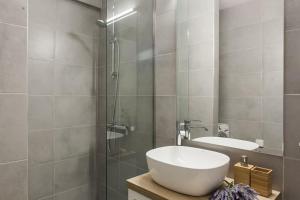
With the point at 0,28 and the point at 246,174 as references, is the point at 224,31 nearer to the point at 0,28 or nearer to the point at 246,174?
the point at 246,174

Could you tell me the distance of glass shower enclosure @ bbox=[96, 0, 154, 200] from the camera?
1481 millimetres

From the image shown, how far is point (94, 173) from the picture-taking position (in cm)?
210

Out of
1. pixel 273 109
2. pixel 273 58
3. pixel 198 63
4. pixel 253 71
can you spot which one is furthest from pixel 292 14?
pixel 198 63

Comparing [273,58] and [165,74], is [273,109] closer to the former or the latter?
[273,58]

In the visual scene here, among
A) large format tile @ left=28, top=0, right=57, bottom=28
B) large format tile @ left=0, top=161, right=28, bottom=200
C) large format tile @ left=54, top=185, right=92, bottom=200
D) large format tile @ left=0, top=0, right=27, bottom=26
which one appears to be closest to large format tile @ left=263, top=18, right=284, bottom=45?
large format tile @ left=0, top=0, right=27, bottom=26

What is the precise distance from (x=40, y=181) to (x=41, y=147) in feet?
0.94

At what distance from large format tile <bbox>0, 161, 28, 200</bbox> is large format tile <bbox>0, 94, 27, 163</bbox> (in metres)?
0.04

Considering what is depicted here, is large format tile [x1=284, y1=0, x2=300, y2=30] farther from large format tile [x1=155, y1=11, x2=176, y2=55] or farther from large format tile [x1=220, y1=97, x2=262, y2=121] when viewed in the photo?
large format tile [x1=155, y1=11, x2=176, y2=55]

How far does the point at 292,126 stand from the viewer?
0.97 metres

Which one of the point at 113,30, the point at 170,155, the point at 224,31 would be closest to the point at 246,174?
the point at 170,155

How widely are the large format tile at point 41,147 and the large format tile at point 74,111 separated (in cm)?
13

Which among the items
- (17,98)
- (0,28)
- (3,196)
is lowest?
(3,196)

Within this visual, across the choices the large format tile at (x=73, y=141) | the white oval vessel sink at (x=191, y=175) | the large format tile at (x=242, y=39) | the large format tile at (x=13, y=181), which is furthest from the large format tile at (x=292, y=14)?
the large format tile at (x=73, y=141)

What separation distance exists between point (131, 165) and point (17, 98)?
0.91 meters
